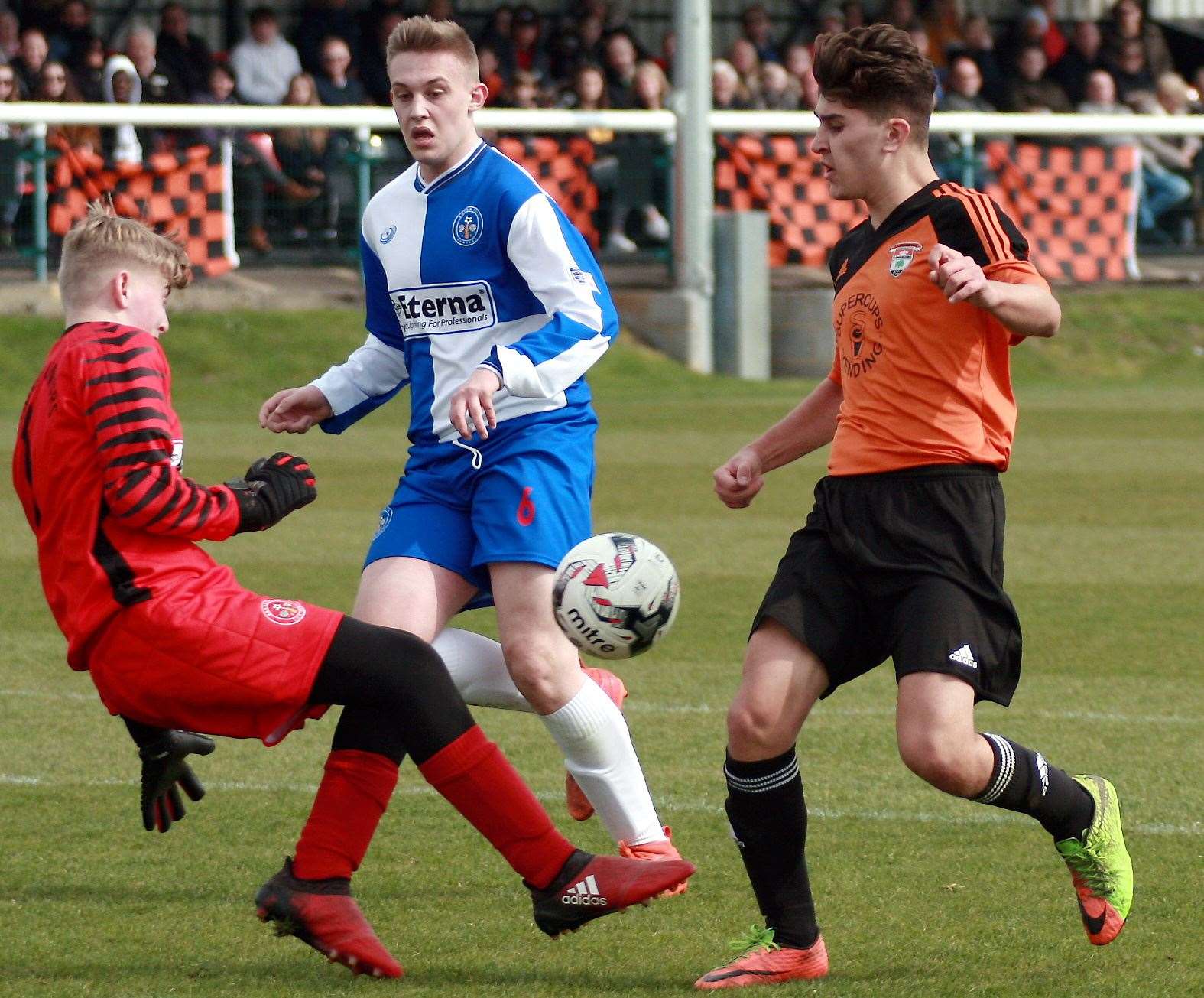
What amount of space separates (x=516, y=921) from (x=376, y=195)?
1.80 metres

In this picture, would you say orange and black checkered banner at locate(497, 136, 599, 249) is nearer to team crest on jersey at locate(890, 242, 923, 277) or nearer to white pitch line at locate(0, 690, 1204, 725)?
white pitch line at locate(0, 690, 1204, 725)

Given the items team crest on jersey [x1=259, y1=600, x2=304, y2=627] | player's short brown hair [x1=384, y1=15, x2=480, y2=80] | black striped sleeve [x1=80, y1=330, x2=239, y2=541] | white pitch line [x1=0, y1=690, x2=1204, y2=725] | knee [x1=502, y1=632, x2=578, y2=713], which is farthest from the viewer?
white pitch line [x1=0, y1=690, x2=1204, y2=725]

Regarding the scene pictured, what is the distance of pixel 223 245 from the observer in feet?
54.6

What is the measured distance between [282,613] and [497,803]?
1.80 ft

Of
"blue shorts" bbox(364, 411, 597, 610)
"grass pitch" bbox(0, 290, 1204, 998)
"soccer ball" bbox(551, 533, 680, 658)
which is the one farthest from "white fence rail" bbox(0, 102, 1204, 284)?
"soccer ball" bbox(551, 533, 680, 658)

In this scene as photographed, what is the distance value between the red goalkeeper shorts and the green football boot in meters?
1.53

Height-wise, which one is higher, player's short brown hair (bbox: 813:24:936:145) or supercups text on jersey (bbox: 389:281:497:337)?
player's short brown hair (bbox: 813:24:936:145)

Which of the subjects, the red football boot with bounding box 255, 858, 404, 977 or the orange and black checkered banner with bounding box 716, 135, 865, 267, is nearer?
the red football boot with bounding box 255, 858, 404, 977

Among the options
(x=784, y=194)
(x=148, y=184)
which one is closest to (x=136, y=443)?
(x=148, y=184)

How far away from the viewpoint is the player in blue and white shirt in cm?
470

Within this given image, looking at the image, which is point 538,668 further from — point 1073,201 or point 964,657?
point 1073,201

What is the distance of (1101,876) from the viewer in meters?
4.16

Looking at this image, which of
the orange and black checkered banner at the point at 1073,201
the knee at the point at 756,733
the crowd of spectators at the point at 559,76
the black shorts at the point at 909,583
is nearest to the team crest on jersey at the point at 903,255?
the black shorts at the point at 909,583

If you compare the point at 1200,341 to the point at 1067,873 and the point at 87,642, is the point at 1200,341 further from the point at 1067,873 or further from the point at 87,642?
the point at 87,642
